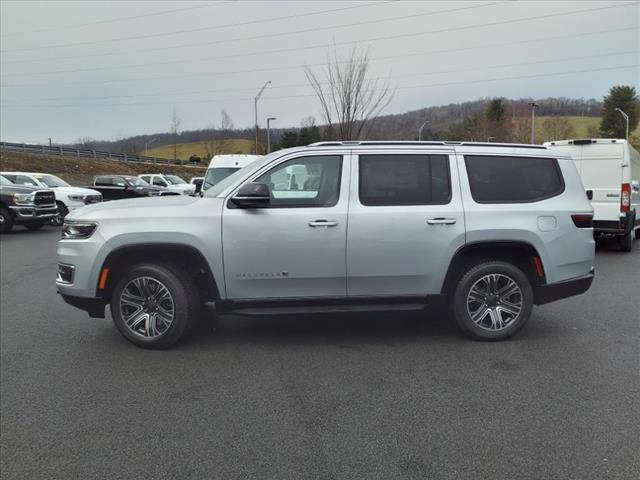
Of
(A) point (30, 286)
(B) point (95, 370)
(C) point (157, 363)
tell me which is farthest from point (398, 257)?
(A) point (30, 286)

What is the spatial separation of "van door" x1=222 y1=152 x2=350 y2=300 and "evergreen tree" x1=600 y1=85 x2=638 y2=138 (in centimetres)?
8578

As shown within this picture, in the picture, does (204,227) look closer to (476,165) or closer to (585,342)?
(476,165)

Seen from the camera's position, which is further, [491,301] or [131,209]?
[491,301]

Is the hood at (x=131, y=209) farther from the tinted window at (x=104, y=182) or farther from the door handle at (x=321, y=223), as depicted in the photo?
Result: the tinted window at (x=104, y=182)

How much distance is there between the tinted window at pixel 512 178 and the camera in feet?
17.4

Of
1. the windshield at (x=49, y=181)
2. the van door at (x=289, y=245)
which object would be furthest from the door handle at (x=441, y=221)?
the windshield at (x=49, y=181)

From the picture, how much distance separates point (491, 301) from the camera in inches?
209

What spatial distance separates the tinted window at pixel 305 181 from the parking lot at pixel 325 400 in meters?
1.41

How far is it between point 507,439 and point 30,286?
761cm

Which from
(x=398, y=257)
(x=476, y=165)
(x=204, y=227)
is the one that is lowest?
(x=398, y=257)

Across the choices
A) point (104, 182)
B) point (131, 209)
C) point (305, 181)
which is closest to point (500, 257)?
point (305, 181)

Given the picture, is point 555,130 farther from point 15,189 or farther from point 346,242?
point 346,242

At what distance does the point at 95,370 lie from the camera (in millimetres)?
4613

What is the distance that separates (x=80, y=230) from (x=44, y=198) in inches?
536
